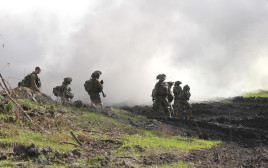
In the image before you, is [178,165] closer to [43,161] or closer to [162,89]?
[43,161]

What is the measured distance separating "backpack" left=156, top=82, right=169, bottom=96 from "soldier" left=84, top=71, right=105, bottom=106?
371cm

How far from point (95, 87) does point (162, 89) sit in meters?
4.25

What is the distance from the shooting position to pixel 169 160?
5527 millimetres

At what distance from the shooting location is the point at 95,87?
1609 cm

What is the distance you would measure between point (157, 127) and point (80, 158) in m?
7.41

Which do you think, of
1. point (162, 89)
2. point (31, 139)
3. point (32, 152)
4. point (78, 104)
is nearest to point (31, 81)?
point (78, 104)

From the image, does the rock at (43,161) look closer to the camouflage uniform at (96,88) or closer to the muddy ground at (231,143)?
the muddy ground at (231,143)

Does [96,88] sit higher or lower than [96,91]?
higher

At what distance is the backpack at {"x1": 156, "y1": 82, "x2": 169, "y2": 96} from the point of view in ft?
55.8

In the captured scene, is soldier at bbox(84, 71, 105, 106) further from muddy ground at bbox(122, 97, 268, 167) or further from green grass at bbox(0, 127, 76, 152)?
green grass at bbox(0, 127, 76, 152)

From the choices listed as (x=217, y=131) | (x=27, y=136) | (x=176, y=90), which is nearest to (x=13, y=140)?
(x=27, y=136)

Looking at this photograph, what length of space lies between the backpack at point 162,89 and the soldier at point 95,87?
3708 mm

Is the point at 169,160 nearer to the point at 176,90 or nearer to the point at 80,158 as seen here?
the point at 80,158

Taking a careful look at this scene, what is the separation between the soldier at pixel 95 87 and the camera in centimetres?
1594
